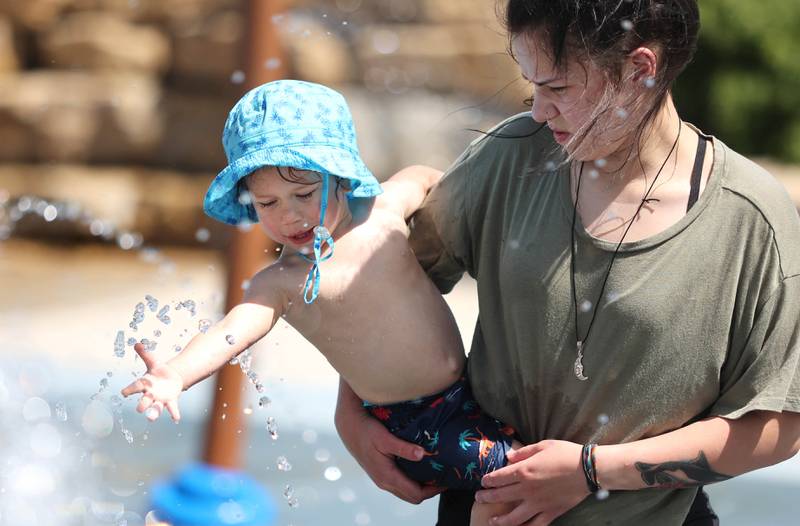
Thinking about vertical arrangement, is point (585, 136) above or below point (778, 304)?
above

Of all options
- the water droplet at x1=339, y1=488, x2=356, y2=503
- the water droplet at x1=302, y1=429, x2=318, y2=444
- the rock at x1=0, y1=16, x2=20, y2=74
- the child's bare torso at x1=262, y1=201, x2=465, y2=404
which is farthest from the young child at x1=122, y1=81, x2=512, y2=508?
the rock at x1=0, y1=16, x2=20, y2=74

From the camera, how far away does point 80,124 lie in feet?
33.9

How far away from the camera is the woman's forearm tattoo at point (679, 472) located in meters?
2.00

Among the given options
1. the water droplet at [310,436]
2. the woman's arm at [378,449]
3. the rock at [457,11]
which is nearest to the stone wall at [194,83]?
the rock at [457,11]

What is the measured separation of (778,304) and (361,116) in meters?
8.10

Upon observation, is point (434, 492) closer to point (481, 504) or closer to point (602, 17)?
point (481, 504)

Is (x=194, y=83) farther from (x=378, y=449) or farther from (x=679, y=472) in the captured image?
(x=679, y=472)

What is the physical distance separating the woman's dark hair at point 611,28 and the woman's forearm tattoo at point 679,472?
1.93 feet

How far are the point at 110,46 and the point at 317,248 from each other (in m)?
9.02

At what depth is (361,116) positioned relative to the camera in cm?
985

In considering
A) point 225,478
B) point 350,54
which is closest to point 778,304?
point 225,478

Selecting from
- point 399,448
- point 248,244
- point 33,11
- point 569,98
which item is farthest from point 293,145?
point 33,11

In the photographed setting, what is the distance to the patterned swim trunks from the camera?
2178 millimetres

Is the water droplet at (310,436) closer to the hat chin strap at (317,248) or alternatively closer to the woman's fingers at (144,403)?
the hat chin strap at (317,248)
